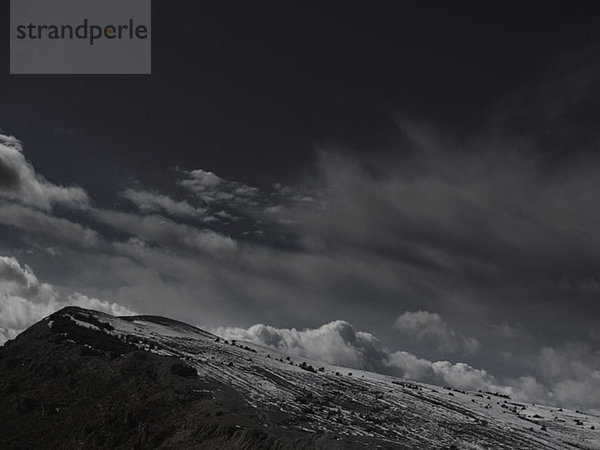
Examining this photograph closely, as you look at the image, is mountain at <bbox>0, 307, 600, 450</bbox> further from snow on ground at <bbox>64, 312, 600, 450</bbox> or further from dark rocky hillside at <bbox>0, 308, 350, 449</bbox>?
snow on ground at <bbox>64, 312, 600, 450</bbox>

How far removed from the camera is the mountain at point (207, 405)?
103ft

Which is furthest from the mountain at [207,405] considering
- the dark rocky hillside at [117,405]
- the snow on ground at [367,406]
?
the snow on ground at [367,406]

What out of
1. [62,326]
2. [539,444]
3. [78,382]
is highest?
[62,326]

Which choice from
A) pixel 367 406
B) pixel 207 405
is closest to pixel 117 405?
pixel 207 405

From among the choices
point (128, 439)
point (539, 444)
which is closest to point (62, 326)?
point (128, 439)

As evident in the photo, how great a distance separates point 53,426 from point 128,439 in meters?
7.47

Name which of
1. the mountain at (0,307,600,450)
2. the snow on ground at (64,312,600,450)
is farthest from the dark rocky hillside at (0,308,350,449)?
the snow on ground at (64,312,600,450)

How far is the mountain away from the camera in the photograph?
103ft

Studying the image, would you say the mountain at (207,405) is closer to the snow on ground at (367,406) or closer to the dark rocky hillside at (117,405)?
the dark rocky hillside at (117,405)

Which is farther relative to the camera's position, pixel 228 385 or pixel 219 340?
pixel 219 340

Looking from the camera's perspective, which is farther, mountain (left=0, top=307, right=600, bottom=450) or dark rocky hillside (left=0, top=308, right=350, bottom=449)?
mountain (left=0, top=307, right=600, bottom=450)

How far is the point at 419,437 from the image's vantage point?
37.5m

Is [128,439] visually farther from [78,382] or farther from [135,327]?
[135,327]

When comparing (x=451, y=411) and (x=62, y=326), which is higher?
(x=62, y=326)
